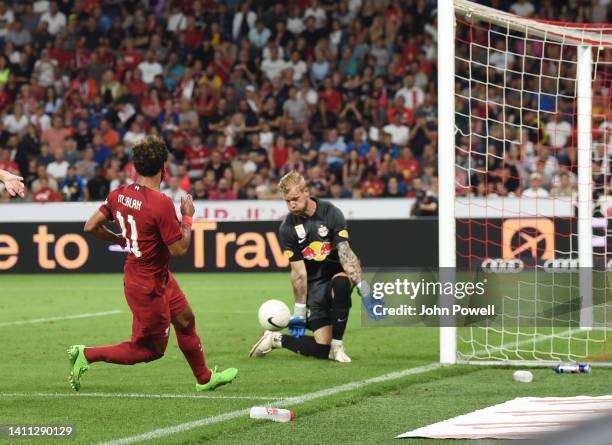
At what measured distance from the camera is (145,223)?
7.04m

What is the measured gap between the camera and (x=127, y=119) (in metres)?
26.0

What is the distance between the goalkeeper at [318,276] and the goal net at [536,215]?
2.80 ft

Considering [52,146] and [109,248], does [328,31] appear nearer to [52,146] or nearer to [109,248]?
[52,146]

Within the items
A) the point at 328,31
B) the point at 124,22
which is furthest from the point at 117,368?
the point at 124,22

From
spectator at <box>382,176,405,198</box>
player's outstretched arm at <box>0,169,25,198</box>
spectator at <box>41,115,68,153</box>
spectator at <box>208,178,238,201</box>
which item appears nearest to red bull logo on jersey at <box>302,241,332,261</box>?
player's outstretched arm at <box>0,169,25,198</box>

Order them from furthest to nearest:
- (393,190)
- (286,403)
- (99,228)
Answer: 1. (393,190)
2. (286,403)
3. (99,228)

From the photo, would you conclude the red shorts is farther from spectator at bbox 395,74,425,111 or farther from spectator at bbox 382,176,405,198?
spectator at bbox 395,74,425,111

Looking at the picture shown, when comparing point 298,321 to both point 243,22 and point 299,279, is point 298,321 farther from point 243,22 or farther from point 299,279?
point 243,22

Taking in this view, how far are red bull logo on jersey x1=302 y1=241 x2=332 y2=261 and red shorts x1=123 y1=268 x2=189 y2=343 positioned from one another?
264 centimetres

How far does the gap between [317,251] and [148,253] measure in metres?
2.85

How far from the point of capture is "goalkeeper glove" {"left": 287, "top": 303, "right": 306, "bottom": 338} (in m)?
9.83

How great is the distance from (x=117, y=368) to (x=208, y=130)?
16.4 m

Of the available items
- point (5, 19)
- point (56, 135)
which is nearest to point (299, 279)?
point (56, 135)

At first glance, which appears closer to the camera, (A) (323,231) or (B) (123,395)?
(B) (123,395)
